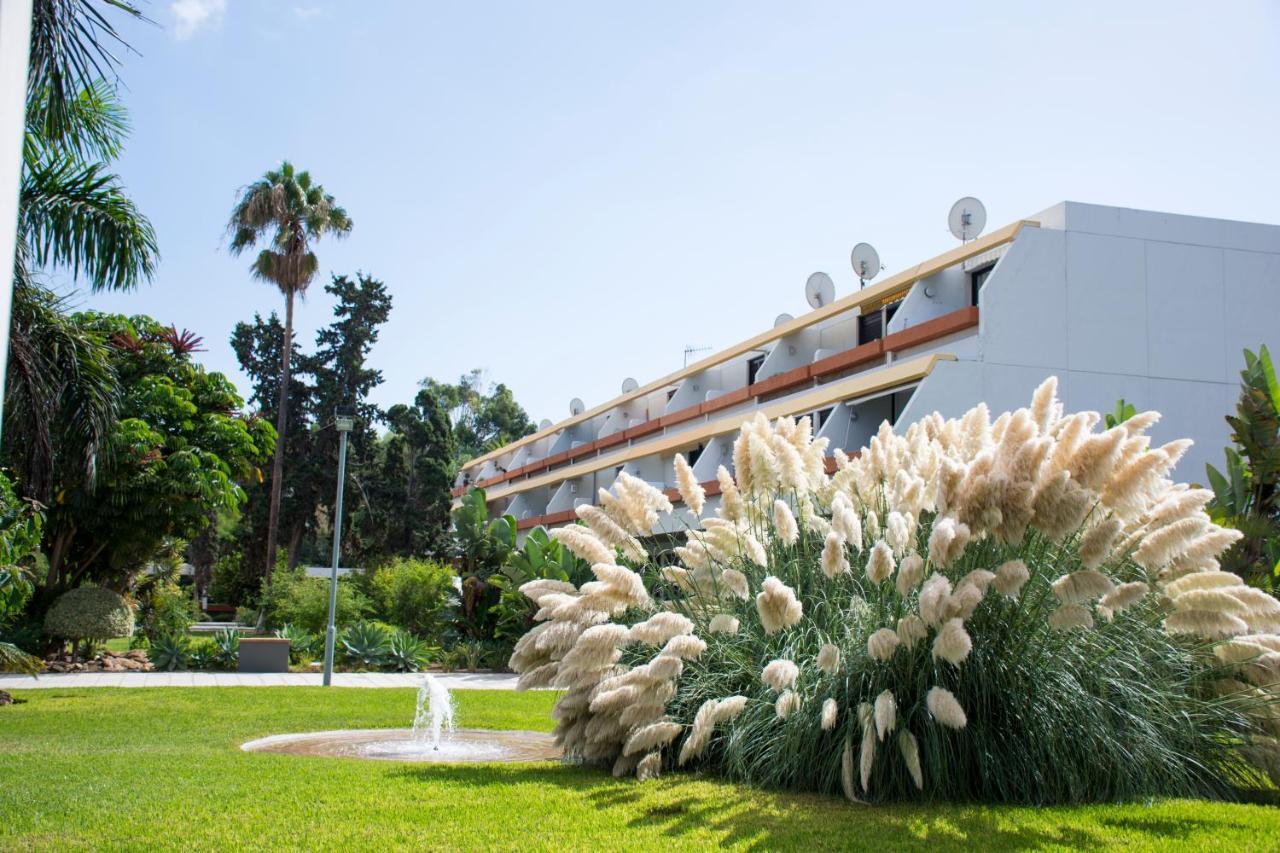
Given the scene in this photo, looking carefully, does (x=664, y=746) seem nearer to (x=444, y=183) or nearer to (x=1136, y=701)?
(x=1136, y=701)

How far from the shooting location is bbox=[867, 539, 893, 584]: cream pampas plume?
5703 mm

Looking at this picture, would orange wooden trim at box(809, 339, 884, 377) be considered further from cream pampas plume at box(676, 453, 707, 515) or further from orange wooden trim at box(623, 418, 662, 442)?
cream pampas plume at box(676, 453, 707, 515)

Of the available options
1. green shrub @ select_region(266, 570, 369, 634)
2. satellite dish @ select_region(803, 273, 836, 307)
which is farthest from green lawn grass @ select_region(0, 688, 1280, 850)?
satellite dish @ select_region(803, 273, 836, 307)

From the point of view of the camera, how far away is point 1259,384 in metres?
13.8

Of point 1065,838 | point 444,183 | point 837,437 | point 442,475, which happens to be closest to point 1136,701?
point 1065,838

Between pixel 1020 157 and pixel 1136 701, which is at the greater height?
pixel 1020 157

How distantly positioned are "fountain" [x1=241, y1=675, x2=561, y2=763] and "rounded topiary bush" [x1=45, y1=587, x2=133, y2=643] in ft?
34.8

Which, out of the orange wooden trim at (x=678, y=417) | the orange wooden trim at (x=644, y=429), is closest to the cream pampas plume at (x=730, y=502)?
the orange wooden trim at (x=678, y=417)

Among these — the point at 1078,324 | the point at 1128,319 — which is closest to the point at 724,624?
the point at 1078,324

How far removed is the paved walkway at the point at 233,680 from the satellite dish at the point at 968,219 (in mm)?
13785

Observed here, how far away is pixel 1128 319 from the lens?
21.9 m

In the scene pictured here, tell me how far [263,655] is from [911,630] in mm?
16356

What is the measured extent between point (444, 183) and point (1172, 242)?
1713cm

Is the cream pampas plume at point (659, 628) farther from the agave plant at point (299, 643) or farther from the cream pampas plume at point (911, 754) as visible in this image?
the agave plant at point (299, 643)
